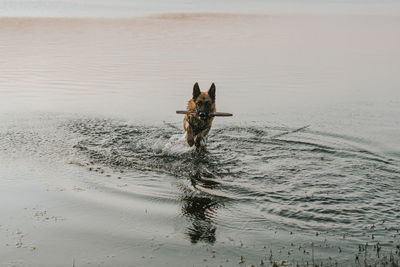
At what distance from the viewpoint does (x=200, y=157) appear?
37.6 feet

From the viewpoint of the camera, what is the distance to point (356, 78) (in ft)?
61.9

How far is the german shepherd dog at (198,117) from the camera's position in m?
11.7

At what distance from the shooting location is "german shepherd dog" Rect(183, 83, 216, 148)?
1168 cm

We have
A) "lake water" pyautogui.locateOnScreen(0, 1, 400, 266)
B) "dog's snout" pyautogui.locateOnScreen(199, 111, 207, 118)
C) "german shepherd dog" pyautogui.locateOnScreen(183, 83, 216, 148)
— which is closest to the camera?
"lake water" pyautogui.locateOnScreen(0, 1, 400, 266)

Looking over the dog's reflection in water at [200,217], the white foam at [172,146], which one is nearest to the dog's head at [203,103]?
the white foam at [172,146]

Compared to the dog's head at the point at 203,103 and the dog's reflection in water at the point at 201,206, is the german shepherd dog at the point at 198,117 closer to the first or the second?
the dog's head at the point at 203,103

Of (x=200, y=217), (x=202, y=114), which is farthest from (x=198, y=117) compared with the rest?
(x=200, y=217)

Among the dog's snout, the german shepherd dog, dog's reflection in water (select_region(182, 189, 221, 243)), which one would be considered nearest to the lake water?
dog's reflection in water (select_region(182, 189, 221, 243))

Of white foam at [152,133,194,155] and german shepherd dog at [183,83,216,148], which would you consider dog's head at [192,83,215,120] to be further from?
white foam at [152,133,194,155]

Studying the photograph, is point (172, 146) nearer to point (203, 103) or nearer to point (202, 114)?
point (202, 114)

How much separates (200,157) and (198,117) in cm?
85

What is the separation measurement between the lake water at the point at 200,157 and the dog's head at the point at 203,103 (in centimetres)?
89

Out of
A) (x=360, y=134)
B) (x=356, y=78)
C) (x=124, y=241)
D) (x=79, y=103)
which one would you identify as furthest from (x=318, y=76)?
(x=124, y=241)

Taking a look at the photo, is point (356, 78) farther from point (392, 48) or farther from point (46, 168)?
point (46, 168)
